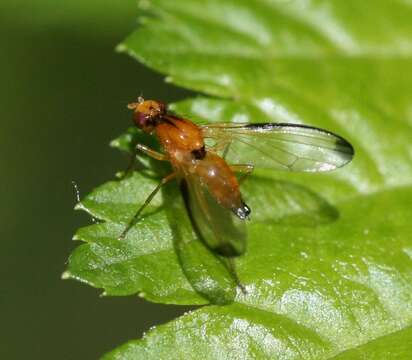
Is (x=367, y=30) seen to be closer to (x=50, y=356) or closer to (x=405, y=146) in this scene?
(x=405, y=146)

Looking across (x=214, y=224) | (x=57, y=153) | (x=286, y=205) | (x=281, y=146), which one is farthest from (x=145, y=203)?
(x=57, y=153)

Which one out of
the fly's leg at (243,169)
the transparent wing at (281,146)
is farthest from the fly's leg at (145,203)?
the transparent wing at (281,146)

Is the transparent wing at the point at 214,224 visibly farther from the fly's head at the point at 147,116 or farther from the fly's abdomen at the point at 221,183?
the fly's head at the point at 147,116

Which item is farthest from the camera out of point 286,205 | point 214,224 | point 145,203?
point 286,205

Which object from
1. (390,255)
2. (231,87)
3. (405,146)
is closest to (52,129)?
(231,87)

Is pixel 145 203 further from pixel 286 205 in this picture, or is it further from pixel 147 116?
pixel 286 205
